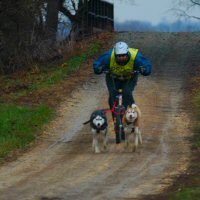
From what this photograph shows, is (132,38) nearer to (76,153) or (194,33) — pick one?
(194,33)

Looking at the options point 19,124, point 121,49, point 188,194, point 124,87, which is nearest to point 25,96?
point 19,124

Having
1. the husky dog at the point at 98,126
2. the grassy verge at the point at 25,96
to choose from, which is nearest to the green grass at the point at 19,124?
the grassy verge at the point at 25,96

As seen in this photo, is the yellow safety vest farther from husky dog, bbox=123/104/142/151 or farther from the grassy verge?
the grassy verge

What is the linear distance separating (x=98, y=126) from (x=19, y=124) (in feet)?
11.2

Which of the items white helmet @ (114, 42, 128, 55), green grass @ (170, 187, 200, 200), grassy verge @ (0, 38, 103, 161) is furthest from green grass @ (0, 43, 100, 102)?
green grass @ (170, 187, 200, 200)

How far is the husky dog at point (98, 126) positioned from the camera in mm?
13430

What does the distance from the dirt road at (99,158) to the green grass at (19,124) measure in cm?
33

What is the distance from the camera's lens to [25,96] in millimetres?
20734

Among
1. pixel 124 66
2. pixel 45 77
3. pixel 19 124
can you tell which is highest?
pixel 124 66

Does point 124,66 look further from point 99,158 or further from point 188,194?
point 188,194

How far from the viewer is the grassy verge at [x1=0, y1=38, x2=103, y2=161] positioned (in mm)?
15188

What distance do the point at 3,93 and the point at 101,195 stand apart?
1215 centimetres

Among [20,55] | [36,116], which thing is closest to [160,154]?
[36,116]

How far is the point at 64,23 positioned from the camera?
105ft
